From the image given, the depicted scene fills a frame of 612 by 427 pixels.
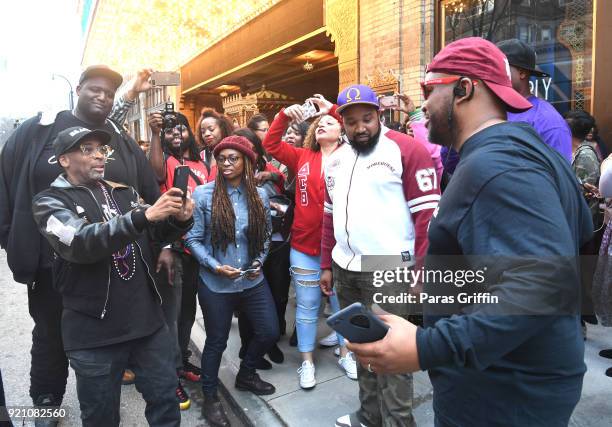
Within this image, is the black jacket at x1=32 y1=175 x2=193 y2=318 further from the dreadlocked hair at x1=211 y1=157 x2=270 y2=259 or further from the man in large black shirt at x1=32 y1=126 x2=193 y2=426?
the dreadlocked hair at x1=211 y1=157 x2=270 y2=259

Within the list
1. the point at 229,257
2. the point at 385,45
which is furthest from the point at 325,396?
the point at 385,45

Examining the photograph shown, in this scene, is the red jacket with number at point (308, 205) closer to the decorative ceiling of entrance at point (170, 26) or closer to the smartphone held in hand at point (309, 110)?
the smartphone held in hand at point (309, 110)

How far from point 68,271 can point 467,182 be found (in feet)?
6.61

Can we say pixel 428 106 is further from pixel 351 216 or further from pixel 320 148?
pixel 320 148

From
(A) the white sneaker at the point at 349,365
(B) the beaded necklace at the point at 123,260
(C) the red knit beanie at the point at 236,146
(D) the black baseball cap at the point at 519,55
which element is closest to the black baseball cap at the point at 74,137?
(B) the beaded necklace at the point at 123,260

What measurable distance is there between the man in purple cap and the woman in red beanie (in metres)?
1.93

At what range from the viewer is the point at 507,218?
1.19 meters

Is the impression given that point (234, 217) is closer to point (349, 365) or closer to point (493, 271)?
point (349, 365)

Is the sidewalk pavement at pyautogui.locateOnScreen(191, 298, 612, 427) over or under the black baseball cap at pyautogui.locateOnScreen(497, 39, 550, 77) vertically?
under

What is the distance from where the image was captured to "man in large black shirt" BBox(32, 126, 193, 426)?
2.19 m

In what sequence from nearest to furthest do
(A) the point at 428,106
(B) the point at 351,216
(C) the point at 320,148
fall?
(A) the point at 428,106 → (B) the point at 351,216 → (C) the point at 320,148

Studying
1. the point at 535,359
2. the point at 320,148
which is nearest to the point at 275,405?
the point at 320,148

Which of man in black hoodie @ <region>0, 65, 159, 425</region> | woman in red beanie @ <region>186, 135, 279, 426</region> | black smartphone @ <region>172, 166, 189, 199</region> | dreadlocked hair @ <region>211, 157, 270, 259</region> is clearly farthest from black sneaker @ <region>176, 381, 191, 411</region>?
black smartphone @ <region>172, 166, 189, 199</region>

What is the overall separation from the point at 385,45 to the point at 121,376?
6615 mm
